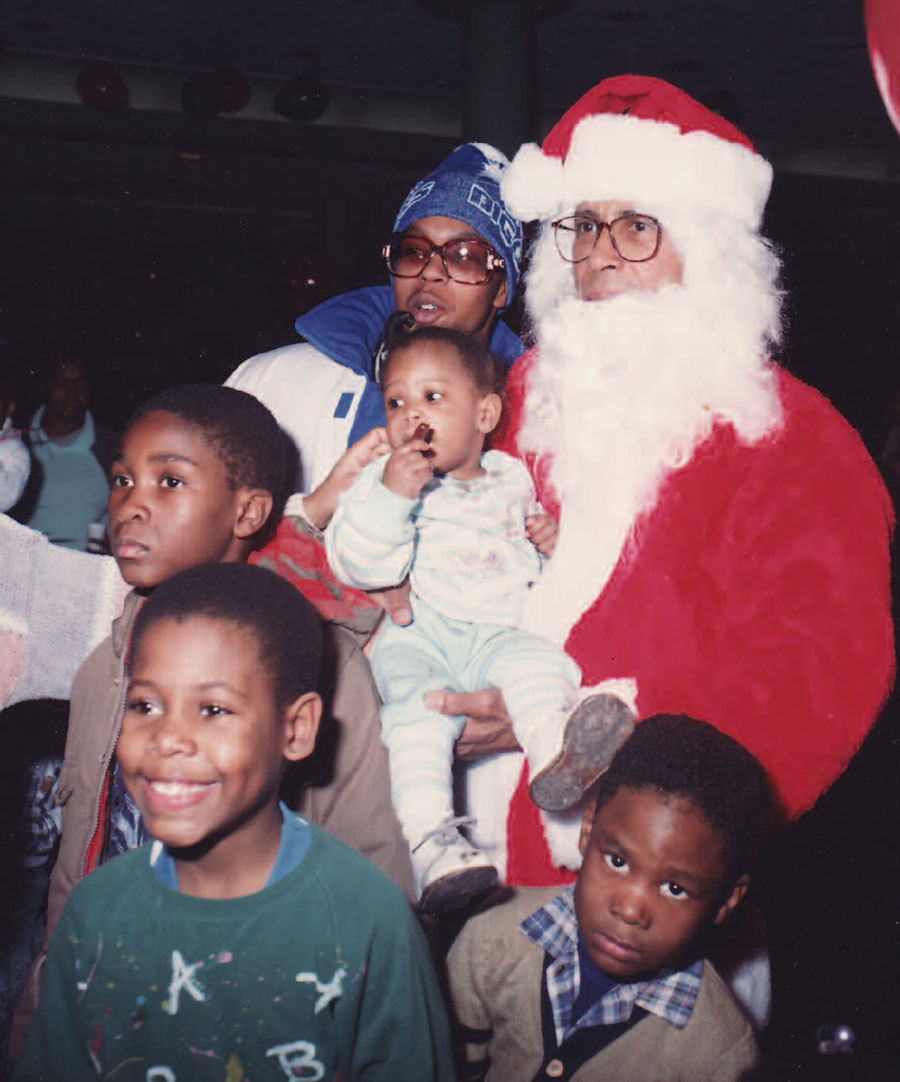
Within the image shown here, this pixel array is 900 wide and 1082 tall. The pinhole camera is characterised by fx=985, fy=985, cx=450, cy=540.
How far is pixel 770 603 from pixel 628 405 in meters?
0.63

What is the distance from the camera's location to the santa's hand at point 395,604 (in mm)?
2266

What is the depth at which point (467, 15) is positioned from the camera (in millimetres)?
7207

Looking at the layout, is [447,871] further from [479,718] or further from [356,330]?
[356,330]

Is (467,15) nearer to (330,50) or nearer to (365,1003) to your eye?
(330,50)

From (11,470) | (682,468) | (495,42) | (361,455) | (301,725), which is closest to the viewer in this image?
(301,725)

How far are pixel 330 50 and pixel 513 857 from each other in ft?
27.4

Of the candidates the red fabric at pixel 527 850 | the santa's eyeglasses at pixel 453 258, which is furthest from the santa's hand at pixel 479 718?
the santa's eyeglasses at pixel 453 258

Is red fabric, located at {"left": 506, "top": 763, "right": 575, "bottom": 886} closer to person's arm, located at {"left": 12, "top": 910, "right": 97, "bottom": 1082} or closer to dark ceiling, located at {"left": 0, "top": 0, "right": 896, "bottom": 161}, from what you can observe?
person's arm, located at {"left": 12, "top": 910, "right": 97, "bottom": 1082}

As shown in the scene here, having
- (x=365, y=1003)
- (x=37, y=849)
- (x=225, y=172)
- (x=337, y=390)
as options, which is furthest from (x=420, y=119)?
(x=365, y=1003)

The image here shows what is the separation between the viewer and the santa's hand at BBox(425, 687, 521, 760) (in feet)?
6.88

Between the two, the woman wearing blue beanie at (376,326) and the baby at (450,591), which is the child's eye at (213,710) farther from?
the woman wearing blue beanie at (376,326)

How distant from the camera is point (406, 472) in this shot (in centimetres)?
216

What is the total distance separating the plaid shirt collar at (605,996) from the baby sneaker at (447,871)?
0.19 metres

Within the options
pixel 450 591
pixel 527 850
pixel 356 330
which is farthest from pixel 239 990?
pixel 356 330
